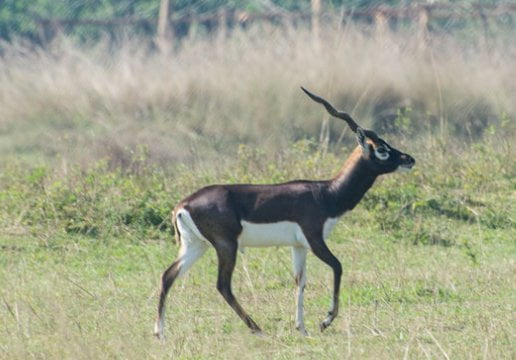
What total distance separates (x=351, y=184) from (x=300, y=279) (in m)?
0.72

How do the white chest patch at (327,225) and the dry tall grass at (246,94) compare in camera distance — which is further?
the dry tall grass at (246,94)

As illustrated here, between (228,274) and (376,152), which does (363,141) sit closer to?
(376,152)

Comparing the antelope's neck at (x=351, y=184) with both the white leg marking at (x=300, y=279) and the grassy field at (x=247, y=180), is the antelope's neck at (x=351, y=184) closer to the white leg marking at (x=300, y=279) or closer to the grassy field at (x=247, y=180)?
the white leg marking at (x=300, y=279)

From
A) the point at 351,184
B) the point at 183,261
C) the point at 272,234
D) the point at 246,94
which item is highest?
the point at 351,184

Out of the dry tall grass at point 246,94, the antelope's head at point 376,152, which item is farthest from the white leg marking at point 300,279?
the dry tall grass at point 246,94

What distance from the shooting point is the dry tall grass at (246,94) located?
1551 cm

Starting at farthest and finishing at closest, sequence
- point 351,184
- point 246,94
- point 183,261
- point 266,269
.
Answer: point 246,94, point 266,269, point 351,184, point 183,261

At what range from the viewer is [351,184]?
7914 mm

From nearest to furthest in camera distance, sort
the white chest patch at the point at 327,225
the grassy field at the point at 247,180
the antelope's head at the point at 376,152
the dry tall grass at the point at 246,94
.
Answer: the grassy field at the point at 247,180, the white chest patch at the point at 327,225, the antelope's head at the point at 376,152, the dry tall grass at the point at 246,94

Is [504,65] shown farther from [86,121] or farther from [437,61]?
[86,121]

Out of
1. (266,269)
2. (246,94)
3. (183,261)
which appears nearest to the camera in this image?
(183,261)

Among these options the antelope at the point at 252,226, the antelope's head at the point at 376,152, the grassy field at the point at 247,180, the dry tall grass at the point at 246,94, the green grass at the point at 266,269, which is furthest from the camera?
the dry tall grass at the point at 246,94

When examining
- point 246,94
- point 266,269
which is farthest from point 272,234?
point 246,94

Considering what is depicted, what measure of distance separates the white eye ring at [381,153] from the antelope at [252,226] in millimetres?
409
